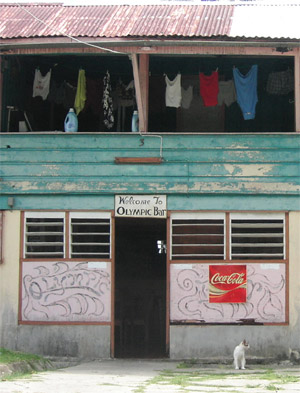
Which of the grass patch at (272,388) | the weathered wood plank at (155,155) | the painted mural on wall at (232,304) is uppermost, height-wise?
the weathered wood plank at (155,155)

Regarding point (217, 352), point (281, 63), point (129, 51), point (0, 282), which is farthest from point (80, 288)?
point (281, 63)

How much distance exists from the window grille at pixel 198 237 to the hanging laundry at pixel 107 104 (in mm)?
3213

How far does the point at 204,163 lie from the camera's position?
19.2 m

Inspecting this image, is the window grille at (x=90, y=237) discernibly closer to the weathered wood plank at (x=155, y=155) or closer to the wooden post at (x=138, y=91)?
the weathered wood plank at (x=155, y=155)

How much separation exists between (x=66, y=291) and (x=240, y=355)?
13.5 feet

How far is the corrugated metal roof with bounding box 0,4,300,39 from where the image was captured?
62.2ft

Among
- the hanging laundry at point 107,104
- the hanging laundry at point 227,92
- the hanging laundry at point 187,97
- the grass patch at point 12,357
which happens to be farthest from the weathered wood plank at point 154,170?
the grass patch at point 12,357

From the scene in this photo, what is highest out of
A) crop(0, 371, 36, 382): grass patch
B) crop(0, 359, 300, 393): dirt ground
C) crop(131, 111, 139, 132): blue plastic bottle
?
crop(131, 111, 139, 132): blue plastic bottle

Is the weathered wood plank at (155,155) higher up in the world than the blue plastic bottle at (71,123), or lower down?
lower down

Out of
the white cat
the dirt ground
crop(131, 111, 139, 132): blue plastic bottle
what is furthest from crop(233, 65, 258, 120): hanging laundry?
the dirt ground

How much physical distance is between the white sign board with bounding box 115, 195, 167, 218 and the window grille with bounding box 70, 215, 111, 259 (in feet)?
1.44

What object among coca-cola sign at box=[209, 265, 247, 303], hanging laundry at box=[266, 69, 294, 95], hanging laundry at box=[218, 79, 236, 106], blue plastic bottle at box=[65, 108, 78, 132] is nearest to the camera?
coca-cola sign at box=[209, 265, 247, 303]

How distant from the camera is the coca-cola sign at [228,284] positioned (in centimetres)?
1905

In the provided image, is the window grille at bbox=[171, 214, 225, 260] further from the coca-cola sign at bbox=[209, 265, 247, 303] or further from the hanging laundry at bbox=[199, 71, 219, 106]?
the hanging laundry at bbox=[199, 71, 219, 106]
